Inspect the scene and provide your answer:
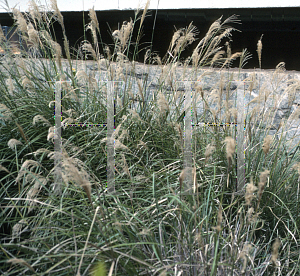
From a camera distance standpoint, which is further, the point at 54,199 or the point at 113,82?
the point at 113,82

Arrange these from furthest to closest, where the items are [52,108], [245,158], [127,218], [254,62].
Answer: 1. [254,62]
2. [52,108]
3. [245,158]
4. [127,218]

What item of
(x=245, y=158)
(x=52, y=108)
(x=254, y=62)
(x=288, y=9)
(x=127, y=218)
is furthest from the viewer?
(x=254, y=62)

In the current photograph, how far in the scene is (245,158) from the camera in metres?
1.83

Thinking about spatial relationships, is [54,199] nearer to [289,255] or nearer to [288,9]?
[289,255]

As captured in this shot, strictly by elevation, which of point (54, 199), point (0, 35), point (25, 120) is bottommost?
point (54, 199)

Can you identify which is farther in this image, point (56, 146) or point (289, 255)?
point (56, 146)

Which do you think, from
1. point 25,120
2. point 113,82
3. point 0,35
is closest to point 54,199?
point 25,120

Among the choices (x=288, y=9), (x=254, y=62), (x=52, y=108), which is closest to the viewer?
(x=52, y=108)

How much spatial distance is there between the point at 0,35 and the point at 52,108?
25.1 inches

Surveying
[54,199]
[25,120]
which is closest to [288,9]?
[25,120]

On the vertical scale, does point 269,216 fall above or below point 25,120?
below

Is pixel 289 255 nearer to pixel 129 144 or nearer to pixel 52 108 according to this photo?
pixel 129 144

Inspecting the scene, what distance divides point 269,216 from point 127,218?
82 cm

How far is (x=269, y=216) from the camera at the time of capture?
64.8 inches
